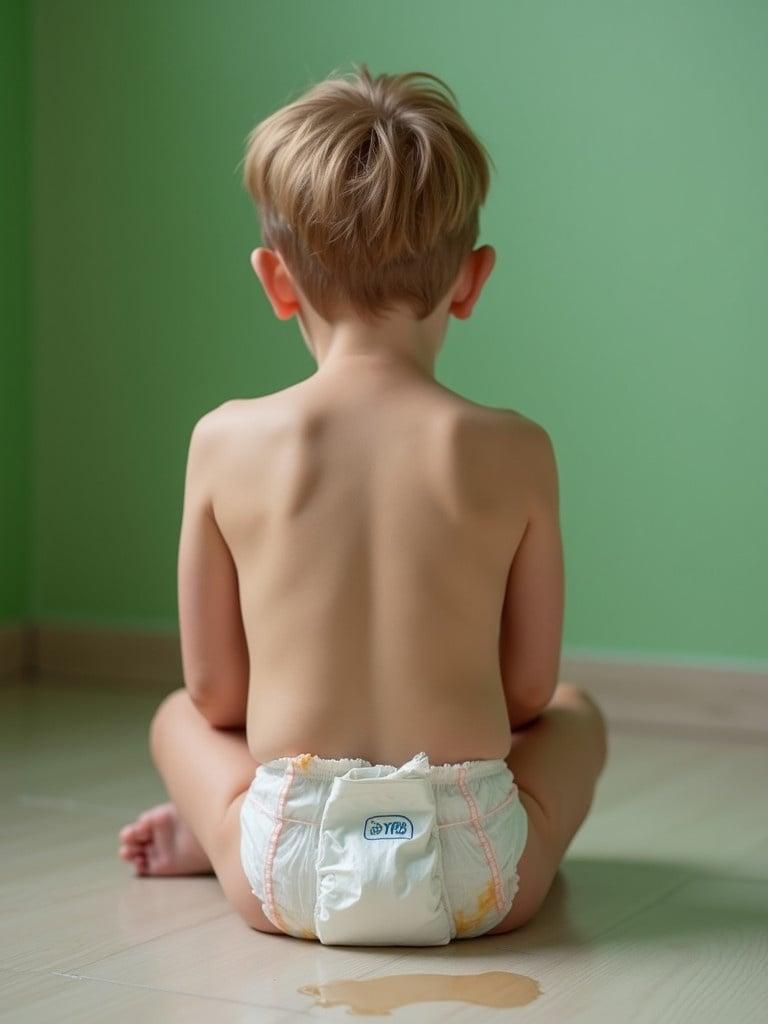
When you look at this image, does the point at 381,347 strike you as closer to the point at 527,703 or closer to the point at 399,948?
the point at 527,703

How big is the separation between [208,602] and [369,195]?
378mm

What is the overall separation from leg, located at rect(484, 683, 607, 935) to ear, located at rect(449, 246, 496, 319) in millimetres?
391

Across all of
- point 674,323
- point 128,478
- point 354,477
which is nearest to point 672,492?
point 674,323

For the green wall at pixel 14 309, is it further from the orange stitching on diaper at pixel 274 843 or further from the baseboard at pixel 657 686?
the orange stitching on diaper at pixel 274 843

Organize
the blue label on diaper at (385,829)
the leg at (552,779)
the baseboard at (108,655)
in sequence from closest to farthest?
the blue label on diaper at (385,829), the leg at (552,779), the baseboard at (108,655)

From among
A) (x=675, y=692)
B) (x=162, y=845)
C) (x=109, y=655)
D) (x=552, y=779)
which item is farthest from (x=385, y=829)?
(x=109, y=655)

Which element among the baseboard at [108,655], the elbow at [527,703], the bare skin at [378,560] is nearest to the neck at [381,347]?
the bare skin at [378,560]

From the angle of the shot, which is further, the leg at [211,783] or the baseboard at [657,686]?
the baseboard at [657,686]

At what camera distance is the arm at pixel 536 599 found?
4.32 ft

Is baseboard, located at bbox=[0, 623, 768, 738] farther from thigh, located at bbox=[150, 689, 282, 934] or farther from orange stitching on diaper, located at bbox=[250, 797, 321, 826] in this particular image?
orange stitching on diaper, located at bbox=[250, 797, 321, 826]

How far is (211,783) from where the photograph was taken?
1.40m

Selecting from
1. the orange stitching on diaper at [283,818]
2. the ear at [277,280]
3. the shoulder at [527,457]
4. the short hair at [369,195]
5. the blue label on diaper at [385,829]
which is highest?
the short hair at [369,195]

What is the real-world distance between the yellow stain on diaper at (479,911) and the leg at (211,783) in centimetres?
15

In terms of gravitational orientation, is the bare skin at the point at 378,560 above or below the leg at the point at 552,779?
above
